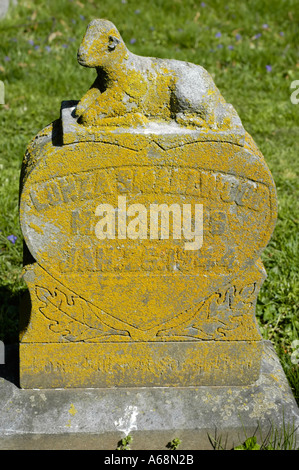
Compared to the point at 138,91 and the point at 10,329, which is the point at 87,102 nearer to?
the point at 138,91

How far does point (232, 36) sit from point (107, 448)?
6438mm

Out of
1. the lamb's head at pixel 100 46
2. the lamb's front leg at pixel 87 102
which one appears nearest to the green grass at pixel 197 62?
the lamb's front leg at pixel 87 102

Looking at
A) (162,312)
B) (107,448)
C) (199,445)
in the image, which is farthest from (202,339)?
(107,448)

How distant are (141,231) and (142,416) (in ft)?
3.21

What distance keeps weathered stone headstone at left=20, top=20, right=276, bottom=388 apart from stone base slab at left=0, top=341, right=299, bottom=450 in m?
0.08

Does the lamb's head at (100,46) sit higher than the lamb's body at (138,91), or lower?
higher

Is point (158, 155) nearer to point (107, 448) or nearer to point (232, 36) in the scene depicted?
point (107, 448)

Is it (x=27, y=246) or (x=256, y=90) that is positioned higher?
(x=256, y=90)

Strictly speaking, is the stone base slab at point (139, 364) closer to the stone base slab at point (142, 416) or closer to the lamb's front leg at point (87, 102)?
the stone base slab at point (142, 416)

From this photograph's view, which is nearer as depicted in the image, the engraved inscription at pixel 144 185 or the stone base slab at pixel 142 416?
the engraved inscription at pixel 144 185

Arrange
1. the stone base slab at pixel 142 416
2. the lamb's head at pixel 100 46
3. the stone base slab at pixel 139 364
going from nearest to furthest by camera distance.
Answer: the lamb's head at pixel 100 46
the stone base slab at pixel 142 416
the stone base slab at pixel 139 364

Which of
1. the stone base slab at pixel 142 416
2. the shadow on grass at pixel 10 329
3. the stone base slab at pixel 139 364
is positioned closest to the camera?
the stone base slab at pixel 142 416

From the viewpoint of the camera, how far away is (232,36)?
832 centimetres

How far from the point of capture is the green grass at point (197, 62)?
15.1 feet
